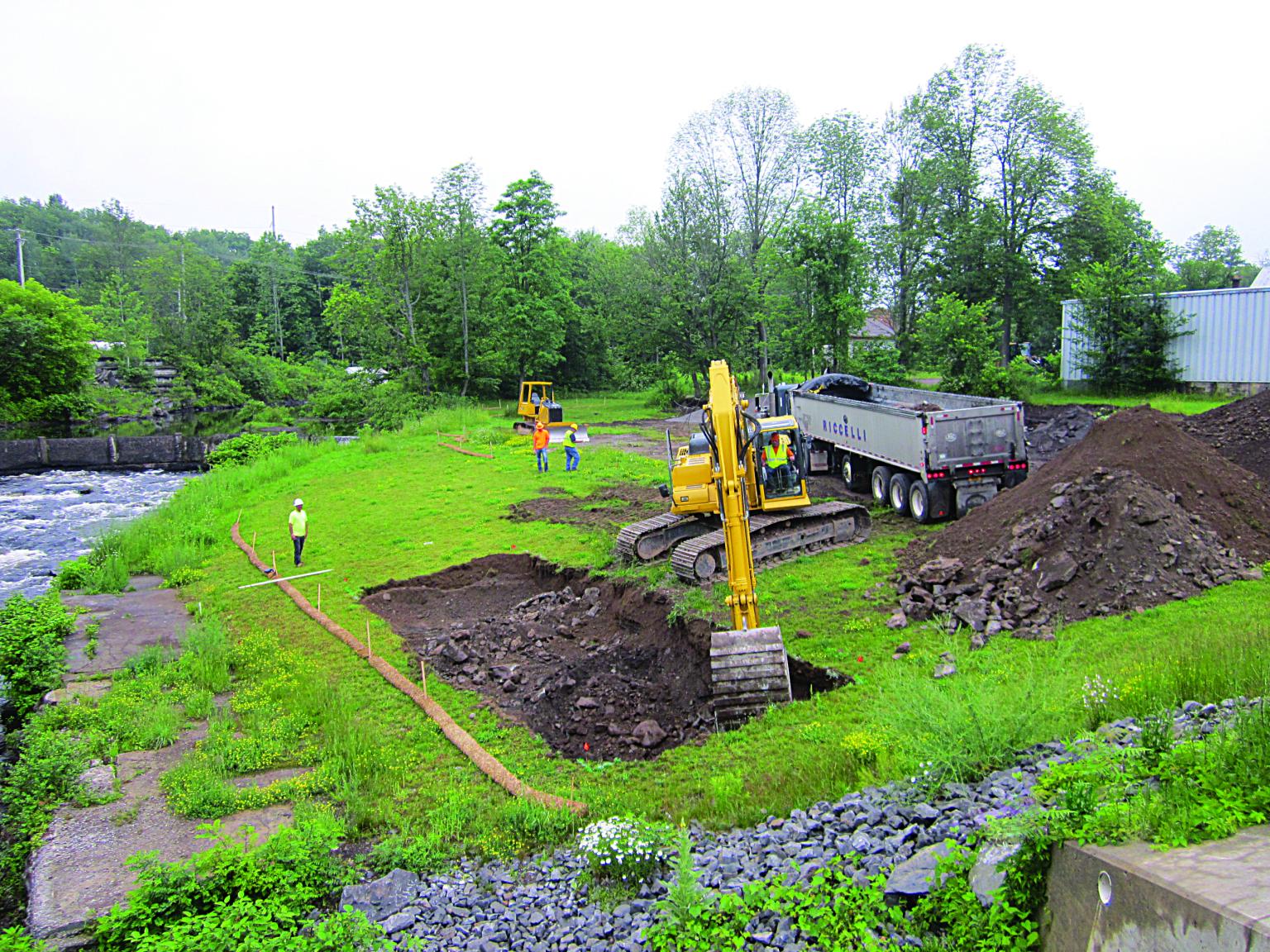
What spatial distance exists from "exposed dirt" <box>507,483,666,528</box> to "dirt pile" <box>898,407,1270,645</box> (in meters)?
6.39

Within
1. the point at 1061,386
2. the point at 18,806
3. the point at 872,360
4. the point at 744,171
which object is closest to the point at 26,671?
the point at 18,806

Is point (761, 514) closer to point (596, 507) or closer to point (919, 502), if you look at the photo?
point (919, 502)

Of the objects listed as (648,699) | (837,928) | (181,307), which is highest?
(181,307)

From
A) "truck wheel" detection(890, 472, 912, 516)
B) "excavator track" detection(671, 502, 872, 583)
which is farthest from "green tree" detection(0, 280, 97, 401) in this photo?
"truck wheel" detection(890, 472, 912, 516)

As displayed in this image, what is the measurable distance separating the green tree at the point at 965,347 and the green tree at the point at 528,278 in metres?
20.0

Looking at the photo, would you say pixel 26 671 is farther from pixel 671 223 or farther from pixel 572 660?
pixel 671 223

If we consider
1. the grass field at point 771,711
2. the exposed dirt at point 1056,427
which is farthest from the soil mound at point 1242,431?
the grass field at point 771,711

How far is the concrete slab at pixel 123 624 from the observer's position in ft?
38.4

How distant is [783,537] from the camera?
14.3 metres

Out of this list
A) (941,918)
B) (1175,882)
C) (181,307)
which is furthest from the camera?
(181,307)

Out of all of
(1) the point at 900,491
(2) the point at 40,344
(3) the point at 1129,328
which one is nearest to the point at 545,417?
(1) the point at 900,491

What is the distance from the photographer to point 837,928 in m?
4.86

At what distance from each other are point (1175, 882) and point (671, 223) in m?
38.2

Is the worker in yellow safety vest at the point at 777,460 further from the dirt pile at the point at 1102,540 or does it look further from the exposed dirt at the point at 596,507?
the exposed dirt at the point at 596,507
